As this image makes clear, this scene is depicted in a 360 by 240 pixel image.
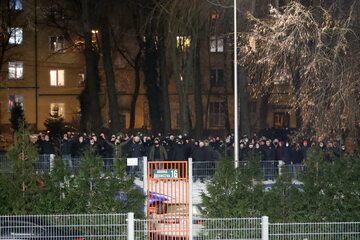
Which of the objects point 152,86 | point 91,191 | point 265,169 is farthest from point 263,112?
point 91,191

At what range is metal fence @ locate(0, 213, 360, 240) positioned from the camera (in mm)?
14797

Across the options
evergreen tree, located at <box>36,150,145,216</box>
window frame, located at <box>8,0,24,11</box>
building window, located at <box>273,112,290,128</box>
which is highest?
window frame, located at <box>8,0,24,11</box>

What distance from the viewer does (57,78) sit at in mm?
59344

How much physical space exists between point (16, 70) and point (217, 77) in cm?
1672

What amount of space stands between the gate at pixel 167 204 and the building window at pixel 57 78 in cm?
4084

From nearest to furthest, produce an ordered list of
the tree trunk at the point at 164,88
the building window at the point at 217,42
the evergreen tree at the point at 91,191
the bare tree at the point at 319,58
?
the evergreen tree at the point at 91,191 < the bare tree at the point at 319,58 < the building window at the point at 217,42 < the tree trunk at the point at 164,88

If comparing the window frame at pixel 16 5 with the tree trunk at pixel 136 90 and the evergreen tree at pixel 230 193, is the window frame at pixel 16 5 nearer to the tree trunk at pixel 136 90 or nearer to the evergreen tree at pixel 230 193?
A: the tree trunk at pixel 136 90

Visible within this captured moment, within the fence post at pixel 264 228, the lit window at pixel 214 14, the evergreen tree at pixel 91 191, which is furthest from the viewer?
the lit window at pixel 214 14

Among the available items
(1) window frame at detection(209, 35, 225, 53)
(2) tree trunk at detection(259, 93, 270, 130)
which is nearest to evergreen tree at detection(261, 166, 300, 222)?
(1) window frame at detection(209, 35, 225, 53)

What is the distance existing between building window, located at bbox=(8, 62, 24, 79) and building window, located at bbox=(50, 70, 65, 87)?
2410mm

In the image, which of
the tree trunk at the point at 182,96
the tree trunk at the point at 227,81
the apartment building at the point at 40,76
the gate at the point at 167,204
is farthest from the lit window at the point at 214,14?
the apartment building at the point at 40,76

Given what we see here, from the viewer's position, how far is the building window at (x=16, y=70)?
58.6m

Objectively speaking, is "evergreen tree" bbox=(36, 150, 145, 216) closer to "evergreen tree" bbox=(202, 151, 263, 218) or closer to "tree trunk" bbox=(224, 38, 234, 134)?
"evergreen tree" bbox=(202, 151, 263, 218)

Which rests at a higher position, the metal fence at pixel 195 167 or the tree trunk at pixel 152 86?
the tree trunk at pixel 152 86
